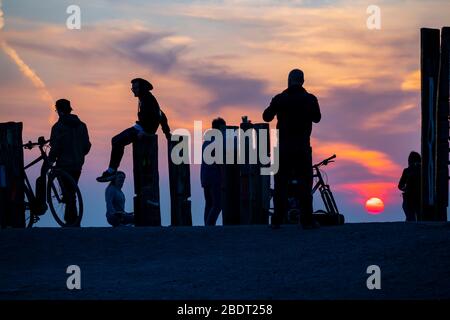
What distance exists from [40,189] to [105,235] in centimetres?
361

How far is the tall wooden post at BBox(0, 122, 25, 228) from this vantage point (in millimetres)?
20703

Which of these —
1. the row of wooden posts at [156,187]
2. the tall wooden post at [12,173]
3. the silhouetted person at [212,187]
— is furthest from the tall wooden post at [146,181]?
the tall wooden post at [12,173]

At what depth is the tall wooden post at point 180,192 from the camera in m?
19.2

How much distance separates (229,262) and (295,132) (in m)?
2.86

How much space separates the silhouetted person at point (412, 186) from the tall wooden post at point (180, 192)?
15.4 feet

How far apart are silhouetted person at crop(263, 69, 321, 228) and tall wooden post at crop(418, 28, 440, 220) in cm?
366

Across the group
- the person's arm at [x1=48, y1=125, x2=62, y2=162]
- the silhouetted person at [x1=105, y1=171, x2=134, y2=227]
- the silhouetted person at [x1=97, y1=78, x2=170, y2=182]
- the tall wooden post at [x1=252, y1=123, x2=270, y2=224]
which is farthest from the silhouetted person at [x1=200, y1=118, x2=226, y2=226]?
the person's arm at [x1=48, y1=125, x2=62, y2=162]

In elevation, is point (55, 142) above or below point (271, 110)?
above

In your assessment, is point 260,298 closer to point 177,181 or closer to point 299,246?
point 299,246

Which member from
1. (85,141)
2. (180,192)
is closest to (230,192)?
(180,192)

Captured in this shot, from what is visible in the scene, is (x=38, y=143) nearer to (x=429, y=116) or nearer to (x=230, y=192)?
(x=230, y=192)

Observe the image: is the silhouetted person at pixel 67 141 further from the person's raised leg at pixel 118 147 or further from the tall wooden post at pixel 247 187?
the tall wooden post at pixel 247 187

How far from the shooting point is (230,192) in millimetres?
20281

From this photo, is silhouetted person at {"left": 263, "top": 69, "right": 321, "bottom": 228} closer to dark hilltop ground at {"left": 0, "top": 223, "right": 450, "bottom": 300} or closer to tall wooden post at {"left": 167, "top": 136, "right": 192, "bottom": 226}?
dark hilltop ground at {"left": 0, "top": 223, "right": 450, "bottom": 300}
